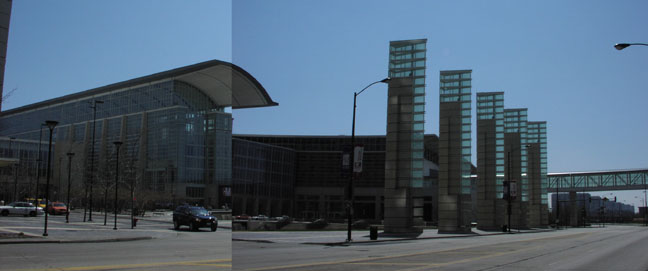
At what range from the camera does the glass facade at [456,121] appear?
4794 centimetres

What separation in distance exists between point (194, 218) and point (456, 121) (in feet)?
78.1

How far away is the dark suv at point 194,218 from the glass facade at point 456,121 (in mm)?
20783

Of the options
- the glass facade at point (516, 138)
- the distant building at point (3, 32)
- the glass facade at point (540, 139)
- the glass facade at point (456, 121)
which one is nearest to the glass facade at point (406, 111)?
the glass facade at point (456, 121)

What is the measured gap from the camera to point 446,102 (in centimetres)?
4916

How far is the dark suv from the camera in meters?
36.5

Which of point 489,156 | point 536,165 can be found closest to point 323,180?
point 536,165

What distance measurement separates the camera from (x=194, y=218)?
123 feet

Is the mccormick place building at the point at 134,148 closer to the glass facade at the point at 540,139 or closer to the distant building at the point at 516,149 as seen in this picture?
the distant building at the point at 516,149

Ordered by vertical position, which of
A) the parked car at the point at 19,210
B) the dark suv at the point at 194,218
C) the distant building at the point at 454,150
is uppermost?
the distant building at the point at 454,150

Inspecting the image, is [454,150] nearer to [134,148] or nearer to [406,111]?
[406,111]

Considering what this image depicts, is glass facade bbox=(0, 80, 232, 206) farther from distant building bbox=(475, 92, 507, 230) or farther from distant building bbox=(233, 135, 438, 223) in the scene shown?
distant building bbox=(475, 92, 507, 230)

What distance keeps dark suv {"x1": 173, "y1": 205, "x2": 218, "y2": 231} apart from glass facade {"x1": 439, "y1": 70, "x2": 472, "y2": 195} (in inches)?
818

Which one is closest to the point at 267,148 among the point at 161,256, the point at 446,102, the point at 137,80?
the point at 137,80

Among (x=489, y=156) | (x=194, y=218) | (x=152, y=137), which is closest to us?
(x=194, y=218)
